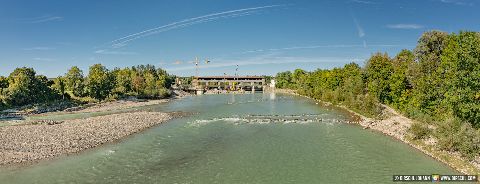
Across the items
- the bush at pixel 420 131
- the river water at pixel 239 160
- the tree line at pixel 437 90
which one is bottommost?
the river water at pixel 239 160

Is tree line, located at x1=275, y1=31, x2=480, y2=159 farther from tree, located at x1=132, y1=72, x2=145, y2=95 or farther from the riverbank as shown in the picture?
tree, located at x1=132, y1=72, x2=145, y2=95

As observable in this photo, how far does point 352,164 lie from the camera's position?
40.2 m

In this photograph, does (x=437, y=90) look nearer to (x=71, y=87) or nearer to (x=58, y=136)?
(x=58, y=136)

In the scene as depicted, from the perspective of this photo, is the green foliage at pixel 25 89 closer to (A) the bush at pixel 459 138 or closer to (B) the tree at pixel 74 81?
(B) the tree at pixel 74 81

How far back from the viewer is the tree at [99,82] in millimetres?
123438

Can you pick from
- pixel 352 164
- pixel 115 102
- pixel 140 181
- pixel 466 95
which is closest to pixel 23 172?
pixel 140 181

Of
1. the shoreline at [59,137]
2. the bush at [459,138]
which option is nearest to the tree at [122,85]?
the shoreline at [59,137]

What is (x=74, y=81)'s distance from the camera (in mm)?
122688

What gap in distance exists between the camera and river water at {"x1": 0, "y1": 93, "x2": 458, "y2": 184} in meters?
35.7

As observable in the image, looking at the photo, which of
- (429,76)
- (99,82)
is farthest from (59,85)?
(429,76)

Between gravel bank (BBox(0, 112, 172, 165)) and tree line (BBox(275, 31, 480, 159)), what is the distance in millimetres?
46811

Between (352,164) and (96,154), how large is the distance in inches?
1236

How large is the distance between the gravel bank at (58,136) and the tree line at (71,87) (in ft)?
130

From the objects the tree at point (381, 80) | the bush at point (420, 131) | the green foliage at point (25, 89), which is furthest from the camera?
the green foliage at point (25, 89)
